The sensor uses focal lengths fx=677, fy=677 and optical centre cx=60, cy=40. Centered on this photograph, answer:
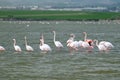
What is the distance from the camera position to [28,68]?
88.7ft

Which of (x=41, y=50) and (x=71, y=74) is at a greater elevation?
(x=71, y=74)

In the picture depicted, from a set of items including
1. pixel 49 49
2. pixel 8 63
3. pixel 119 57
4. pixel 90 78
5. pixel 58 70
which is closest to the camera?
pixel 90 78

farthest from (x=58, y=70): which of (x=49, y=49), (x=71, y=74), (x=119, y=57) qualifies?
(x=49, y=49)

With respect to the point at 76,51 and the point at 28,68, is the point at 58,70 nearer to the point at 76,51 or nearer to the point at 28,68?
the point at 28,68

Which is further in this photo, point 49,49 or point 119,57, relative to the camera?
point 49,49

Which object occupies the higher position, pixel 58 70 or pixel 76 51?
pixel 58 70

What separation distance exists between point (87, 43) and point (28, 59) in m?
6.91

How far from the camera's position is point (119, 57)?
31719 mm

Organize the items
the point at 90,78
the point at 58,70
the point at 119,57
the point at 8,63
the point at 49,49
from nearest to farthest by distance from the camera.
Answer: the point at 90,78
the point at 58,70
the point at 8,63
the point at 119,57
the point at 49,49

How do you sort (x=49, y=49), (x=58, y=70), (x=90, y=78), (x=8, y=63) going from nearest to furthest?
(x=90, y=78), (x=58, y=70), (x=8, y=63), (x=49, y=49)

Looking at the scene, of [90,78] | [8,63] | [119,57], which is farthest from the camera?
[119,57]

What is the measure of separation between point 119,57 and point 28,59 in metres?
4.32

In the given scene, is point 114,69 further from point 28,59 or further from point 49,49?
point 49,49

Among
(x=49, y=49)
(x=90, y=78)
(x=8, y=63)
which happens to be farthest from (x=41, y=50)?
(x=90, y=78)
